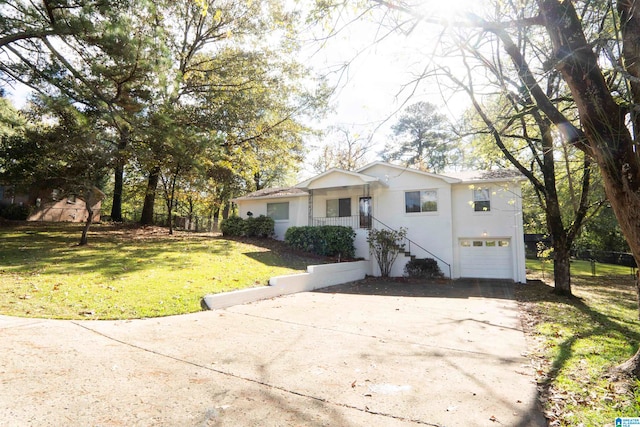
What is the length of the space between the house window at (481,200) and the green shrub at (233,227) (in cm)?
1252

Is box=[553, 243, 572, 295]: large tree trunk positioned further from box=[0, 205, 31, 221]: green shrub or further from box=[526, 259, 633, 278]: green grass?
box=[0, 205, 31, 221]: green shrub

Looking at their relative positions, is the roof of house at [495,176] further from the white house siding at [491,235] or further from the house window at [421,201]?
the house window at [421,201]

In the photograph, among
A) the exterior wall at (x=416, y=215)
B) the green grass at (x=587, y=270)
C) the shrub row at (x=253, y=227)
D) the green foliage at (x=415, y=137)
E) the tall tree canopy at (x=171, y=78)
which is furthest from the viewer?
the green foliage at (x=415, y=137)

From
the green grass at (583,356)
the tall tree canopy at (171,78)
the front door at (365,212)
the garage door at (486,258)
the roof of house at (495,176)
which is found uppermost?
the tall tree canopy at (171,78)

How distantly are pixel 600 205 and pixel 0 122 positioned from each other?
2158cm

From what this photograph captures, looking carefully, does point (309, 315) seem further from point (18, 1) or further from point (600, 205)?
point (18, 1)

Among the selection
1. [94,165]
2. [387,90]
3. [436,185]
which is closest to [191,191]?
[94,165]

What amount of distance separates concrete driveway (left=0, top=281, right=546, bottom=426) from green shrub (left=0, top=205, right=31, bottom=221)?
20.3 meters

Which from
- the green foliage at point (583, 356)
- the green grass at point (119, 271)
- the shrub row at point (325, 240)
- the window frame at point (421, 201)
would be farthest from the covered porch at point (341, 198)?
the green foliage at point (583, 356)

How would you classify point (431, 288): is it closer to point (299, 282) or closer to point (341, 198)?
point (299, 282)

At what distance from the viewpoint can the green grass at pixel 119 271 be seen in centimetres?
630

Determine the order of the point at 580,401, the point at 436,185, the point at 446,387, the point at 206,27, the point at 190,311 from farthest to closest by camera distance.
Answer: the point at 206,27 → the point at 436,185 → the point at 190,311 → the point at 446,387 → the point at 580,401

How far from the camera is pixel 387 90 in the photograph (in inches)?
215

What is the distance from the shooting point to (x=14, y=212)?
2012 cm
